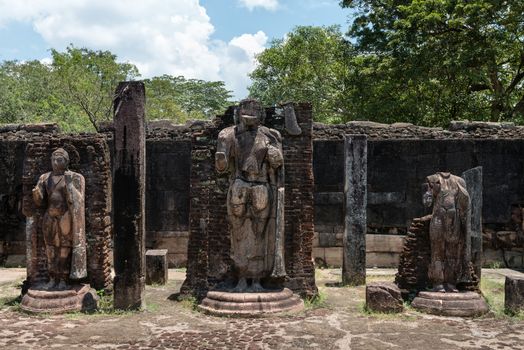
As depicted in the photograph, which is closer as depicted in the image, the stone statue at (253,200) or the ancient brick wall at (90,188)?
the stone statue at (253,200)

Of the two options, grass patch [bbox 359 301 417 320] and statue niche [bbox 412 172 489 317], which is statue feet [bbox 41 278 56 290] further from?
statue niche [bbox 412 172 489 317]

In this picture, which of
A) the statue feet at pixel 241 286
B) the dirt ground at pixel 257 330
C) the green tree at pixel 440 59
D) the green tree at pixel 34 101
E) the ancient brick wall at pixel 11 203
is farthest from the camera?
the green tree at pixel 34 101

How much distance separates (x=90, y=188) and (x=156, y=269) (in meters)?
2.36

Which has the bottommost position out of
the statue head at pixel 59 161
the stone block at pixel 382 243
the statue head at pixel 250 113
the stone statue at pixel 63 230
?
the stone block at pixel 382 243

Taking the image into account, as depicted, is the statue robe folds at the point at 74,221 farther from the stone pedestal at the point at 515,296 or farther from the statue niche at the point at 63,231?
the stone pedestal at the point at 515,296

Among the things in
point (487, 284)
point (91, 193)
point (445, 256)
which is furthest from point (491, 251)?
point (91, 193)

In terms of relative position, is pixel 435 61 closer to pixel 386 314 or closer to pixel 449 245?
pixel 449 245

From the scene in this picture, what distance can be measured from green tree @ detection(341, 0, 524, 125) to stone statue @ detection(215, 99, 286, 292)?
1061cm

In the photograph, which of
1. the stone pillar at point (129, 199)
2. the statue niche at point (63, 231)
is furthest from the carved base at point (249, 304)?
the statue niche at point (63, 231)

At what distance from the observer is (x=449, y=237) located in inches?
320

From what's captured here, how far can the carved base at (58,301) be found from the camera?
778 cm

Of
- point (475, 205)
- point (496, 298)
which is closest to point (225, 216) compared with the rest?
point (475, 205)

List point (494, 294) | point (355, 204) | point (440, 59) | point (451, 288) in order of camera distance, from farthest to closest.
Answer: point (440, 59), point (355, 204), point (494, 294), point (451, 288)

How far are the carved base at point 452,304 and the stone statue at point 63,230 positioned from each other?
5.03 m
